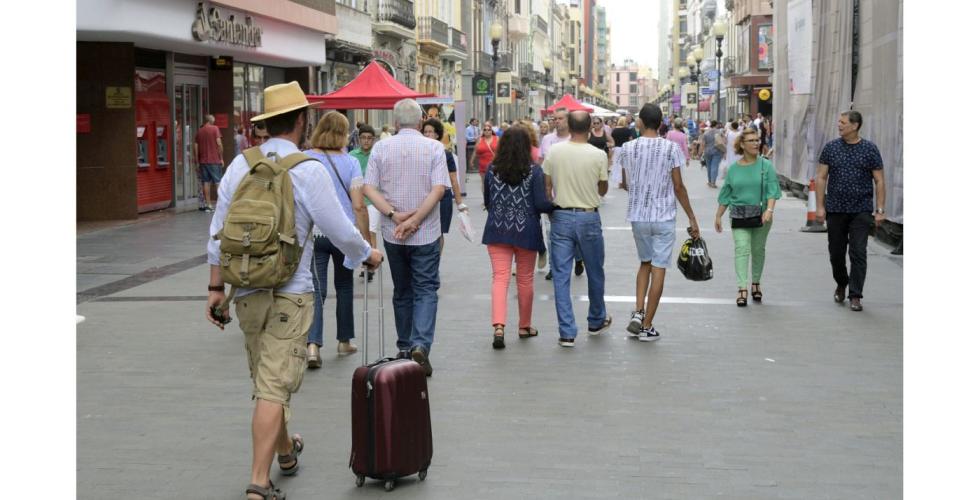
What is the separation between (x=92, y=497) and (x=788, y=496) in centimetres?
291

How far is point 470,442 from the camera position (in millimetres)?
6449

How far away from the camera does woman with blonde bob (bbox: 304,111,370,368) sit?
8.61 m

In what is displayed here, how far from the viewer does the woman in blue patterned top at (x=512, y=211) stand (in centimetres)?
913

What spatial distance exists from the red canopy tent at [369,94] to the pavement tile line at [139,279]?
20.6 feet

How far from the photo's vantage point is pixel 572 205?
30.6 ft

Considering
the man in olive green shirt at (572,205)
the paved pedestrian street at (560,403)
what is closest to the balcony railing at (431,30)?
the paved pedestrian street at (560,403)

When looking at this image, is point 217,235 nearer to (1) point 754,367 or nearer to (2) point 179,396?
(2) point 179,396

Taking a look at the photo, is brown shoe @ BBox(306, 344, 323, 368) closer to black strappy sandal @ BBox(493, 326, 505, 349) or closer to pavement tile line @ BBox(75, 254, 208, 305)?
black strappy sandal @ BBox(493, 326, 505, 349)

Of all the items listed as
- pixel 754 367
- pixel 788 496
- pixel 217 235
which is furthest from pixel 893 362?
pixel 217 235

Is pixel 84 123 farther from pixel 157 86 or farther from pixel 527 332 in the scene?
pixel 527 332

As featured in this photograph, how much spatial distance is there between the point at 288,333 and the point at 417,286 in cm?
300

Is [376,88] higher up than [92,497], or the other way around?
[376,88]

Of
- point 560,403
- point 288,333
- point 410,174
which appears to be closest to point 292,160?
point 288,333
